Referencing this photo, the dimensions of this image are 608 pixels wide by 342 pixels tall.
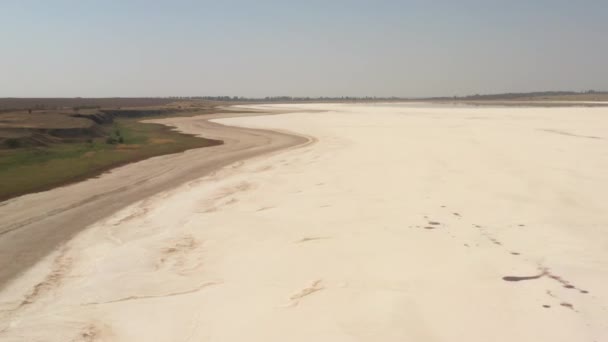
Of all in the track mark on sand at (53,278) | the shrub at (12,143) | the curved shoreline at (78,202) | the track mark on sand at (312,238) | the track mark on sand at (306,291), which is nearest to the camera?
the track mark on sand at (306,291)

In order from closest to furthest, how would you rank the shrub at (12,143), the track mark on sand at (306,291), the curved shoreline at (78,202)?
1. the track mark on sand at (306,291)
2. the curved shoreline at (78,202)
3. the shrub at (12,143)

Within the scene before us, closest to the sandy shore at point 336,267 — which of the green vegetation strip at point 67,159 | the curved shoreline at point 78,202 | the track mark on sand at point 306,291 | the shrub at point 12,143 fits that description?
the track mark on sand at point 306,291

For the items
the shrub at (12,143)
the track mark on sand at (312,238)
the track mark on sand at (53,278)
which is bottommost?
the track mark on sand at (53,278)

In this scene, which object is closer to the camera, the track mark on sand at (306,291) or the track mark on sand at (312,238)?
the track mark on sand at (306,291)

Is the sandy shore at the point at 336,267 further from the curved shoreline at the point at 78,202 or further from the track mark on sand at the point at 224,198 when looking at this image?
the curved shoreline at the point at 78,202

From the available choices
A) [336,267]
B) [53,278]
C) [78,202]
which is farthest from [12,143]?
[336,267]

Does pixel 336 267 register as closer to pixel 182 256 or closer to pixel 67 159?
pixel 182 256

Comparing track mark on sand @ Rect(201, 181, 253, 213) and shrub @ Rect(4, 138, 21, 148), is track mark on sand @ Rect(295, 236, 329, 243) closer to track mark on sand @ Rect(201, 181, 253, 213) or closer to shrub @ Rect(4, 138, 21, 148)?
track mark on sand @ Rect(201, 181, 253, 213)
